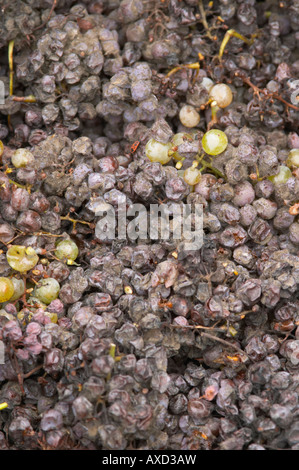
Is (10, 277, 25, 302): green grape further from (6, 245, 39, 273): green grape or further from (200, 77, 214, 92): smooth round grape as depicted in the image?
(200, 77, 214, 92): smooth round grape

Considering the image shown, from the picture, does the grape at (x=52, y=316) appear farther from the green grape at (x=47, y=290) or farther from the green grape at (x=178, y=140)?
the green grape at (x=178, y=140)

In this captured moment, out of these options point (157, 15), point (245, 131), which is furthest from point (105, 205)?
point (157, 15)

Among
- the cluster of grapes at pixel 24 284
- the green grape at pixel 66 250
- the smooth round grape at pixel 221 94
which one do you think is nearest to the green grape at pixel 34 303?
the cluster of grapes at pixel 24 284

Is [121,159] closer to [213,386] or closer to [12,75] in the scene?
[12,75]

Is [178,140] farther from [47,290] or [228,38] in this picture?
[47,290]

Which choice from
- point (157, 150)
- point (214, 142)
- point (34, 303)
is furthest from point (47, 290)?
point (214, 142)

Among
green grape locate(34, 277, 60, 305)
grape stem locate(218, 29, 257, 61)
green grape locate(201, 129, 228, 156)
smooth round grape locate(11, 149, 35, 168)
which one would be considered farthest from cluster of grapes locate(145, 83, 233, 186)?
green grape locate(34, 277, 60, 305)
